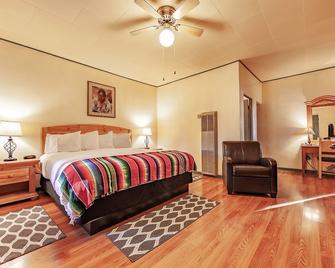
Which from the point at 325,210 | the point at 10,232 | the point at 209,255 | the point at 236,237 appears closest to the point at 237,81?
the point at 325,210

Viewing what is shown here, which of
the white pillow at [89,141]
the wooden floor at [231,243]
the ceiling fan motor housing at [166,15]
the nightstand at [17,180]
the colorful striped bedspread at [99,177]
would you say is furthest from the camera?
the white pillow at [89,141]

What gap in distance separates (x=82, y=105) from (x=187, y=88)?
2715 millimetres

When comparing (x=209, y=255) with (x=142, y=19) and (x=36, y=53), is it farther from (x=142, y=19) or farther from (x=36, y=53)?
(x=36, y=53)

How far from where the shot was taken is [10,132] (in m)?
2.76

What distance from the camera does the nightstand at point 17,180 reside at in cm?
264

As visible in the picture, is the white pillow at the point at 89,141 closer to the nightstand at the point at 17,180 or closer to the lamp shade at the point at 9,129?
the nightstand at the point at 17,180

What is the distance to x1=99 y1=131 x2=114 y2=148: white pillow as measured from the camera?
3.94 meters

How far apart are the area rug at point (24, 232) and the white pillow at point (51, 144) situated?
3.60 feet

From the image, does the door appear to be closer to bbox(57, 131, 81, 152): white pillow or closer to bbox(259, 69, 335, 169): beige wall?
bbox(259, 69, 335, 169): beige wall

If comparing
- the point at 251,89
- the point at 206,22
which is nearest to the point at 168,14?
the point at 206,22

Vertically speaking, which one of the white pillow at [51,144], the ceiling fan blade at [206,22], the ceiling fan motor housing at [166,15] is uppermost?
the ceiling fan blade at [206,22]

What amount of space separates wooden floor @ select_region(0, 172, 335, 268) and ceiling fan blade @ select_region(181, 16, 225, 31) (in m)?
2.66

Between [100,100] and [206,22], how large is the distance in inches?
115

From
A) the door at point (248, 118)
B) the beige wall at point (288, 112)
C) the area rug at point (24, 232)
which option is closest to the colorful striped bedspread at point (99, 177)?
the area rug at point (24, 232)
